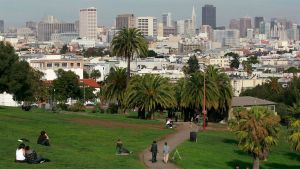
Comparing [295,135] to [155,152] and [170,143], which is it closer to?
[170,143]

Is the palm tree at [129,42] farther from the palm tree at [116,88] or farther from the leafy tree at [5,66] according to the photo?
the leafy tree at [5,66]

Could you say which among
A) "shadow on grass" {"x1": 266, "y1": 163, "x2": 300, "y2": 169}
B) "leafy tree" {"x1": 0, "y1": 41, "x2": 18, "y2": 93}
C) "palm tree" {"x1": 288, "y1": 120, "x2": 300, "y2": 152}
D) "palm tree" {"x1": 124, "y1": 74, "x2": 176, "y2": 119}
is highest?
"leafy tree" {"x1": 0, "y1": 41, "x2": 18, "y2": 93}

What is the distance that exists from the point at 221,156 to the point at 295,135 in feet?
15.3

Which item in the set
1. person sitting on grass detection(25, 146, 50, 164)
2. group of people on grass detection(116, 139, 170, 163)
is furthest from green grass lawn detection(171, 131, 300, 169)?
person sitting on grass detection(25, 146, 50, 164)

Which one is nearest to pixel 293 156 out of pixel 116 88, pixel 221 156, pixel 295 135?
pixel 295 135

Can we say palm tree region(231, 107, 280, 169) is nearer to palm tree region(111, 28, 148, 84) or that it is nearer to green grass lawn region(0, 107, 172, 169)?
green grass lawn region(0, 107, 172, 169)

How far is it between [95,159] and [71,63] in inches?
4738

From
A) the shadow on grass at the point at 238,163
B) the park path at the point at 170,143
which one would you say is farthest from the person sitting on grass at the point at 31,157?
the shadow on grass at the point at 238,163

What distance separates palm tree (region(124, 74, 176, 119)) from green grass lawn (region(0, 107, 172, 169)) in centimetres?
455

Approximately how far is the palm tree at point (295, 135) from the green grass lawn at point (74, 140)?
8536mm

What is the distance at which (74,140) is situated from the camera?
42.1 metres

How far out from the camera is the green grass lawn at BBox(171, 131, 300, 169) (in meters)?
39.2

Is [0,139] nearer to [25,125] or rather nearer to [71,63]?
[25,125]

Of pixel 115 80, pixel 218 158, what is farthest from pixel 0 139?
pixel 115 80
